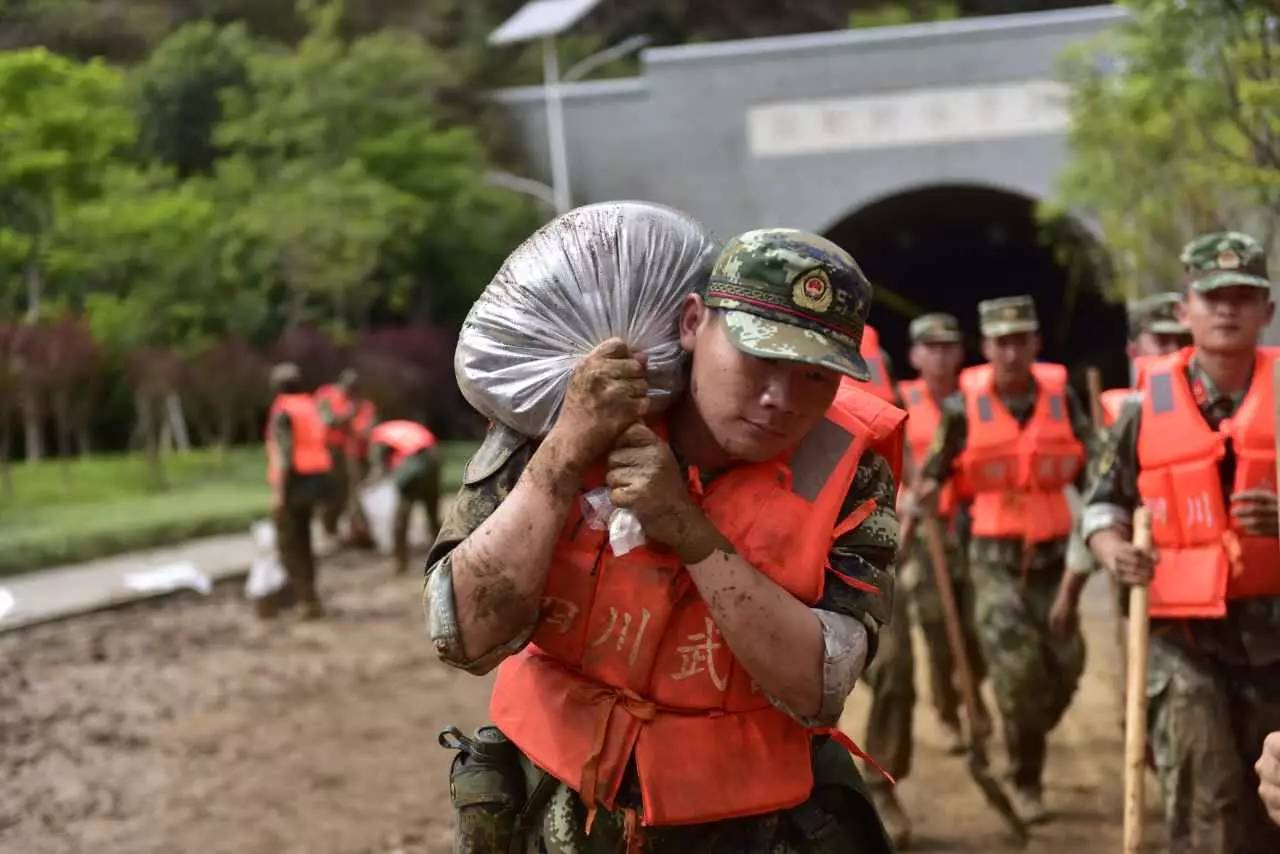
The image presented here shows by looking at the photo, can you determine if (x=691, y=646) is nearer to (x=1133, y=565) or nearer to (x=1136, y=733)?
(x=1136, y=733)

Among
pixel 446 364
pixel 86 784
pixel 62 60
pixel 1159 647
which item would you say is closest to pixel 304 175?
pixel 446 364

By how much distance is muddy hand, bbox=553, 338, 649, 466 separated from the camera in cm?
258

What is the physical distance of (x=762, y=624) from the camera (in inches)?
102

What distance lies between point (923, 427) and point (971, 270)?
33.3 meters

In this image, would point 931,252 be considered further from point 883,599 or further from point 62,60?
point 883,599

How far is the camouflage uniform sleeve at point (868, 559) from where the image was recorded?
279 cm

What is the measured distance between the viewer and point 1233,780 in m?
4.59

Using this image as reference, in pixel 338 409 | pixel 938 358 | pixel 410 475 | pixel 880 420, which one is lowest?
pixel 410 475

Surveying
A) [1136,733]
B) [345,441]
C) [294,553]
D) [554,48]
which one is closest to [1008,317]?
[1136,733]

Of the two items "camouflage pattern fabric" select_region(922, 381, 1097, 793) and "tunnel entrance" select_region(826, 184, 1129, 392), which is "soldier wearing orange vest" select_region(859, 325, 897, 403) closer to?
"camouflage pattern fabric" select_region(922, 381, 1097, 793)

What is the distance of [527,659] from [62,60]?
9.63 m

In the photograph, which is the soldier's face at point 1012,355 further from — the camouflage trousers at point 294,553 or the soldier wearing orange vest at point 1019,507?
the camouflage trousers at point 294,553

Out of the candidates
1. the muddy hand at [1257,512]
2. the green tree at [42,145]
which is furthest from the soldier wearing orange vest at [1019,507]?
the green tree at [42,145]

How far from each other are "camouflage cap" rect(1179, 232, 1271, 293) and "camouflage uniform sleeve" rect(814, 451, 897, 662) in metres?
2.26
